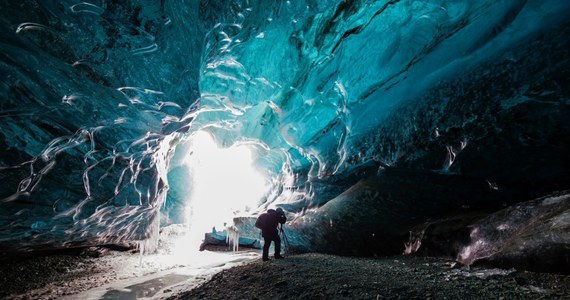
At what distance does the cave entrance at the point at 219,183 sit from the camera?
43.5 feet

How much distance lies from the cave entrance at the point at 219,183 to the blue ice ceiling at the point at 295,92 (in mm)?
4700

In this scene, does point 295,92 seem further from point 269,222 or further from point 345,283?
point 345,283

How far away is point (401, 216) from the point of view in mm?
8820

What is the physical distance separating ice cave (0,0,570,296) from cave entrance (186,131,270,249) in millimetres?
3968

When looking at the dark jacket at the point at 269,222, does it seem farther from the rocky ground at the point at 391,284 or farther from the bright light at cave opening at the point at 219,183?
the bright light at cave opening at the point at 219,183

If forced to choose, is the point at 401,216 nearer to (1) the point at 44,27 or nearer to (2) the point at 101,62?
(2) the point at 101,62

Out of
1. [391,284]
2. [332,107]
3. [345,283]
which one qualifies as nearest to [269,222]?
[332,107]

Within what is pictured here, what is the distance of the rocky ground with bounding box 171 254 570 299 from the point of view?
11.9 ft

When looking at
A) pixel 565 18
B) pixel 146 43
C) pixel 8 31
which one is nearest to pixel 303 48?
pixel 146 43

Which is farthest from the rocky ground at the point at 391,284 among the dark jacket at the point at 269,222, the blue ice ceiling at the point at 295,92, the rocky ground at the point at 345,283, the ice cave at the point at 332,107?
the blue ice ceiling at the point at 295,92

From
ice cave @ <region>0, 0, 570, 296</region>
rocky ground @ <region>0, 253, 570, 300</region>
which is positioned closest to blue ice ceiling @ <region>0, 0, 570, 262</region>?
ice cave @ <region>0, 0, 570, 296</region>

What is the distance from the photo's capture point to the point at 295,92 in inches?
307

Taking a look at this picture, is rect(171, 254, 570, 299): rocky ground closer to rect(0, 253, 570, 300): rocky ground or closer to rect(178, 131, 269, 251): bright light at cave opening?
rect(0, 253, 570, 300): rocky ground

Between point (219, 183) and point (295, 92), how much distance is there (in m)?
9.83
